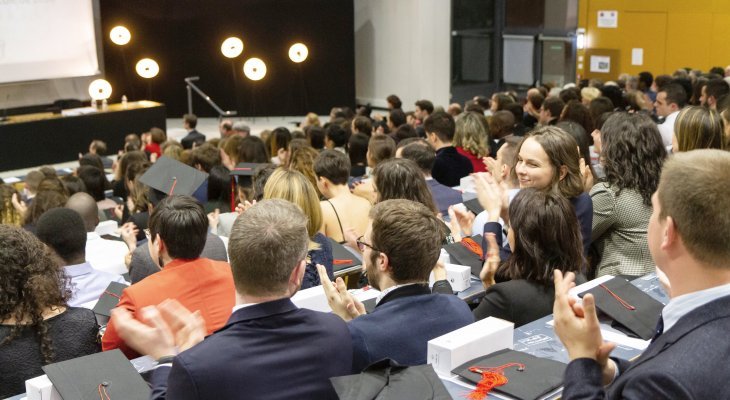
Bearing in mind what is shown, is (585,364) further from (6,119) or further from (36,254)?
(6,119)

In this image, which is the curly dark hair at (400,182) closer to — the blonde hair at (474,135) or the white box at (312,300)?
the white box at (312,300)

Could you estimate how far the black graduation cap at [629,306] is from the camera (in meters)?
3.15

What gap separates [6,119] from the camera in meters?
13.1

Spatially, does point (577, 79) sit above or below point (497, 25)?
below

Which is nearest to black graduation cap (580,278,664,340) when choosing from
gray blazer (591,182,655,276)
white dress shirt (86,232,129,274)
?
gray blazer (591,182,655,276)

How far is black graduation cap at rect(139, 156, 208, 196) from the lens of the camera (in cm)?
576

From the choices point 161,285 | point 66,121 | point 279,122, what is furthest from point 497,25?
point 161,285

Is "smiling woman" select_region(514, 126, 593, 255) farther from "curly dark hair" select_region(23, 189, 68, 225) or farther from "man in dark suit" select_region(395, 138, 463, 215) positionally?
"curly dark hair" select_region(23, 189, 68, 225)

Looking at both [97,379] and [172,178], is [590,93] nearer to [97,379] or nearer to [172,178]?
[172,178]

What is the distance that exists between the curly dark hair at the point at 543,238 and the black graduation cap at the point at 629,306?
0.59 feet

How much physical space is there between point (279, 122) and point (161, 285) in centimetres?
1347

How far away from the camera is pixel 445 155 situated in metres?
7.62

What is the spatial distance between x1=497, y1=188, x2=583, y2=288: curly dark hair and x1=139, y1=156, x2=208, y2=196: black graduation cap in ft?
9.72

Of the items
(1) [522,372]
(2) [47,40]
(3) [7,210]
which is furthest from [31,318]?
(2) [47,40]
